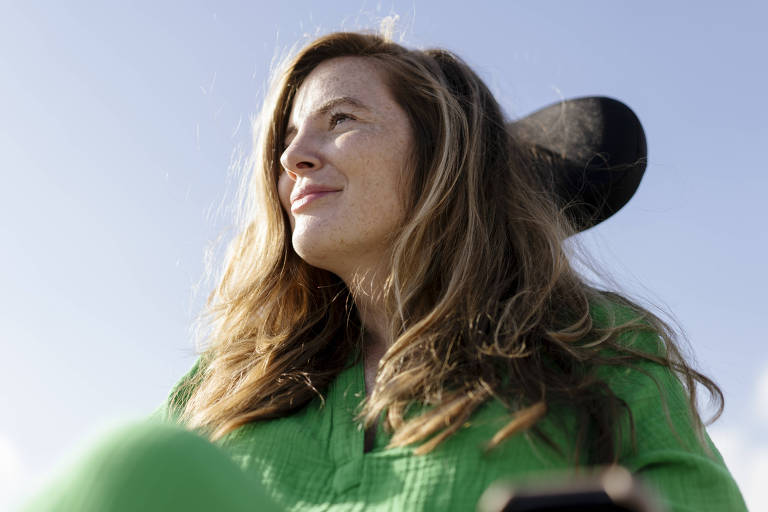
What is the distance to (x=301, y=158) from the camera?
6.50 feet

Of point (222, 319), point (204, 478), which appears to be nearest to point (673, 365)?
point (204, 478)

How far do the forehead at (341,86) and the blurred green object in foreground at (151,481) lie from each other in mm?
1254

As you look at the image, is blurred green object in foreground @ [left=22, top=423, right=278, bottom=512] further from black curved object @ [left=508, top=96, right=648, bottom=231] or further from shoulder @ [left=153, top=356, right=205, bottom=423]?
black curved object @ [left=508, top=96, right=648, bottom=231]

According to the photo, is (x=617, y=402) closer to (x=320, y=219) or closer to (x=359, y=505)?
(x=359, y=505)

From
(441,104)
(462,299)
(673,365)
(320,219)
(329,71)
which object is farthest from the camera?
(329,71)

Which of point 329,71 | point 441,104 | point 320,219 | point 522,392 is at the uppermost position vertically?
point 329,71

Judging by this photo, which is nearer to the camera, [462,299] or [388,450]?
[388,450]

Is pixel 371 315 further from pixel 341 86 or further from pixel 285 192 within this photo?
pixel 341 86

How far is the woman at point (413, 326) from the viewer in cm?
139

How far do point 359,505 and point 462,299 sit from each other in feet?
1.69

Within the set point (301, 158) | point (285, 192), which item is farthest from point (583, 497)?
point (285, 192)

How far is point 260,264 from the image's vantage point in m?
2.21

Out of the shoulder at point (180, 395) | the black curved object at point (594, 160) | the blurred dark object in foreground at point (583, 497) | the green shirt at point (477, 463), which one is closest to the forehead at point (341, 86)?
the black curved object at point (594, 160)

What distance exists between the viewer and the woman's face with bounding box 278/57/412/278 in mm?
1898
